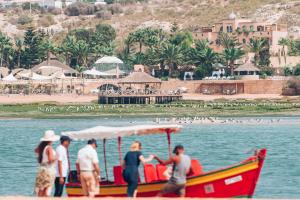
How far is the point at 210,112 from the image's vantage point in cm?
10288

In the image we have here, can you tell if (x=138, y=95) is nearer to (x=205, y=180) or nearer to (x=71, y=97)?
(x=71, y=97)

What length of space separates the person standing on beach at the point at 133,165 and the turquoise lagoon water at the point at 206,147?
12.6 ft

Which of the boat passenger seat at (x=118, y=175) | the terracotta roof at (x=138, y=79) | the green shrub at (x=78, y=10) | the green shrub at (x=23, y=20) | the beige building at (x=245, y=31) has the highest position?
the green shrub at (x=78, y=10)

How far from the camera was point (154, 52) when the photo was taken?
12812 cm

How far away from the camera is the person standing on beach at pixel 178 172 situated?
28.4 meters

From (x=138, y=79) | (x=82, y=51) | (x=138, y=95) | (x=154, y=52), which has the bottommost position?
(x=138, y=95)

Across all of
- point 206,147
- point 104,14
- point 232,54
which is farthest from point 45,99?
point 104,14

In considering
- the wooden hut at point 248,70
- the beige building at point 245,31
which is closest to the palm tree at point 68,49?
the beige building at point 245,31

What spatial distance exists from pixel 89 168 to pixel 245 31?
113358 millimetres

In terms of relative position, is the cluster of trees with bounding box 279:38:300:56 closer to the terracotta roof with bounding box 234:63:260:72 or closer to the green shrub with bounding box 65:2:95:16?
the terracotta roof with bounding box 234:63:260:72

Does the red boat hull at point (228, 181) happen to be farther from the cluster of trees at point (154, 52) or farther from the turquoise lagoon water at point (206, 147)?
the cluster of trees at point (154, 52)

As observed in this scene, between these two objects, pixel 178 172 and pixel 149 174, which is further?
pixel 149 174

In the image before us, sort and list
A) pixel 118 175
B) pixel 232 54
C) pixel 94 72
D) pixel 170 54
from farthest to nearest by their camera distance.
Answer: pixel 170 54 → pixel 232 54 → pixel 94 72 → pixel 118 175

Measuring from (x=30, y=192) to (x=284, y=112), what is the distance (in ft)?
212
